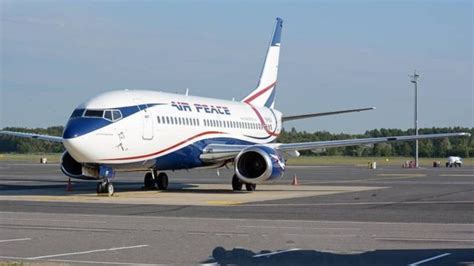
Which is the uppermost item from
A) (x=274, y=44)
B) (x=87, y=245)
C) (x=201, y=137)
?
(x=274, y=44)

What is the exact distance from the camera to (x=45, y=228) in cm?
1869

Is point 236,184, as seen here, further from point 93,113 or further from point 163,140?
point 93,113

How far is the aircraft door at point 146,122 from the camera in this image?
31750mm

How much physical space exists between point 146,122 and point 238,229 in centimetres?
1388

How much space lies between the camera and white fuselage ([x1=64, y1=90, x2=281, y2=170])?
96.4ft

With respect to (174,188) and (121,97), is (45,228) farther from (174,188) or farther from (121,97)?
→ (174,188)

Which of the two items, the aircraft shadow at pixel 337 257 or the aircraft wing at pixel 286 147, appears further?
the aircraft wing at pixel 286 147

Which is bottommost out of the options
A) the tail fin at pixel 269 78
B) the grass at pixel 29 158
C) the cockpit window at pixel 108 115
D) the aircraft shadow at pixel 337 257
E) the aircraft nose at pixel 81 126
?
the aircraft shadow at pixel 337 257

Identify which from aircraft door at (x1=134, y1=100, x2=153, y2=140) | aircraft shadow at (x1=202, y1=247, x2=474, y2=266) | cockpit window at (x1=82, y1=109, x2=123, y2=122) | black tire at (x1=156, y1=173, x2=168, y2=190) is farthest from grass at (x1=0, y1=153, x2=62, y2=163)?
aircraft shadow at (x1=202, y1=247, x2=474, y2=266)

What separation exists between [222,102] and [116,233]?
22.3 meters

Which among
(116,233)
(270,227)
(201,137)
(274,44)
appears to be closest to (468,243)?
(270,227)

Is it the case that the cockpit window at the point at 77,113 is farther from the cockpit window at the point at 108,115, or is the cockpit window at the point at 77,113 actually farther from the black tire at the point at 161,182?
the black tire at the point at 161,182

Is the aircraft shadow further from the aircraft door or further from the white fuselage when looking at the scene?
the aircraft door

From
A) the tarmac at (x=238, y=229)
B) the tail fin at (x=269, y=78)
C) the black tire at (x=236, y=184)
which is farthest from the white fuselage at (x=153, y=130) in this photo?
the tail fin at (x=269, y=78)
